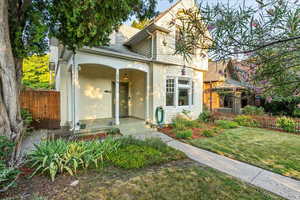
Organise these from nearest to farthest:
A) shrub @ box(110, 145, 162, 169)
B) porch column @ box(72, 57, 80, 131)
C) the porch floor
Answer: shrub @ box(110, 145, 162, 169) → porch column @ box(72, 57, 80, 131) → the porch floor

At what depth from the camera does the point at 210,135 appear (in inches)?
259

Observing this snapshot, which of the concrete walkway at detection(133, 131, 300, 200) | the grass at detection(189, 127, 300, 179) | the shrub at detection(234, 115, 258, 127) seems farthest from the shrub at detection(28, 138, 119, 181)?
the shrub at detection(234, 115, 258, 127)

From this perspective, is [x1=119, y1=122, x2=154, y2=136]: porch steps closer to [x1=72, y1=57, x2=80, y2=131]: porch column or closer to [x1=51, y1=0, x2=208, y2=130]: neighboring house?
[x1=51, y1=0, x2=208, y2=130]: neighboring house

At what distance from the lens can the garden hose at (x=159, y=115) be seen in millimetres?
7973

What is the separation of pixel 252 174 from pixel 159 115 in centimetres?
520

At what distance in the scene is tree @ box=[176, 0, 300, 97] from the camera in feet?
5.63

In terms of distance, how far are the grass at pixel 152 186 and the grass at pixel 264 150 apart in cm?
147

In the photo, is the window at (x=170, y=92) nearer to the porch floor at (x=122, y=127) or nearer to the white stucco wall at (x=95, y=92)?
the porch floor at (x=122, y=127)

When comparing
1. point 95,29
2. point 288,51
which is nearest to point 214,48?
point 288,51

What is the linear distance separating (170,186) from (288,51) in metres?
2.80

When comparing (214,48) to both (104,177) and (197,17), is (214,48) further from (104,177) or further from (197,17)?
(104,177)

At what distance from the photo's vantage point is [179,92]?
9211 millimetres

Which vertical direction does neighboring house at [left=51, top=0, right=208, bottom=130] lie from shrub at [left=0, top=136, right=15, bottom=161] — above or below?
above

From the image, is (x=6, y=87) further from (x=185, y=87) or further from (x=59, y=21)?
(x=185, y=87)
